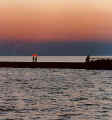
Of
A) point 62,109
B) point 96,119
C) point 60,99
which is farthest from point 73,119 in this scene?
point 60,99

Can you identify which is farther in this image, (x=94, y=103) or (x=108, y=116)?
(x=94, y=103)

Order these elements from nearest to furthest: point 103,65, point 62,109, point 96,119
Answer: point 96,119
point 62,109
point 103,65

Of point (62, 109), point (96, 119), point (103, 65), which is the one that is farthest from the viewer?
point (103, 65)

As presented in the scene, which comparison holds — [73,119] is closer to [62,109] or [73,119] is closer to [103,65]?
[62,109]

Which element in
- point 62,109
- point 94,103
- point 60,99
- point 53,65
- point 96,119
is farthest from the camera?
point 53,65

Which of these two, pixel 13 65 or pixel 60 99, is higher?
pixel 13 65

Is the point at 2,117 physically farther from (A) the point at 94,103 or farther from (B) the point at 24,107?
(A) the point at 94,103

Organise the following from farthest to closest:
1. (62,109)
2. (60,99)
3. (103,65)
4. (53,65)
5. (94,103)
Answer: (53,65) → (103,65) → (60,99) → (94,103) → (62,109)

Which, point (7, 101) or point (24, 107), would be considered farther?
point (7, 101)

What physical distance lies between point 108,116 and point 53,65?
65.7m

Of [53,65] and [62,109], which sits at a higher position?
[53,65]

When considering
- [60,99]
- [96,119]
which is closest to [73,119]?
[96,119]

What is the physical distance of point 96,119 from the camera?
79.6 feet

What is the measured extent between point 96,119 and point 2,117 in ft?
18.6
